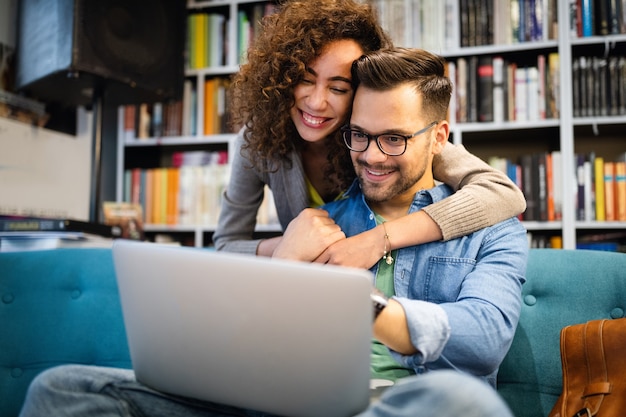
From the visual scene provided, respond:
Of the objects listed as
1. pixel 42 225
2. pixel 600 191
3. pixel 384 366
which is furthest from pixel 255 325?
pixel 600 191

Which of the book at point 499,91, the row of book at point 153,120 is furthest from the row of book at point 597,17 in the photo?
the row of book at point 153,120

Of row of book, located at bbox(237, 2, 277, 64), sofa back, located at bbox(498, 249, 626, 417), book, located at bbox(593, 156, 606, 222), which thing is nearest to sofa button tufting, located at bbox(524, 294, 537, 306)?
sofa back, located at bbox(498, 249, 626, 417)

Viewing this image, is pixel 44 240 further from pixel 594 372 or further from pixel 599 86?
pixel 599 86

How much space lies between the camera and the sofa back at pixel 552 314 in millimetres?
1152

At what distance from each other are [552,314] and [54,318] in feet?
3.85

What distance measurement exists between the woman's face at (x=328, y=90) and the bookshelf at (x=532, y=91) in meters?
1.18

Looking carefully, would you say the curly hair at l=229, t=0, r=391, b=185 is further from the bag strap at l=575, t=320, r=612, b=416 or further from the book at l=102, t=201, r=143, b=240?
the book at l=102, t=201, r=143, b=240

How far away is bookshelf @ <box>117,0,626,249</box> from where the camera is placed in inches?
87.2

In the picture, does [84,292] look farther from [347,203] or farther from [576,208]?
[576,208]

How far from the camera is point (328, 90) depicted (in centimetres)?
126

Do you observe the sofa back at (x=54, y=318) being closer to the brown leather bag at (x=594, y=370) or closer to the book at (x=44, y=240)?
the book at (x=44, y=240)

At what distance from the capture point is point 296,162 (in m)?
1.40

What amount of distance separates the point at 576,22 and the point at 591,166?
22.8 inches

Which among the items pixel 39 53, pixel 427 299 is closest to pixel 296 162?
pixel 427 299
